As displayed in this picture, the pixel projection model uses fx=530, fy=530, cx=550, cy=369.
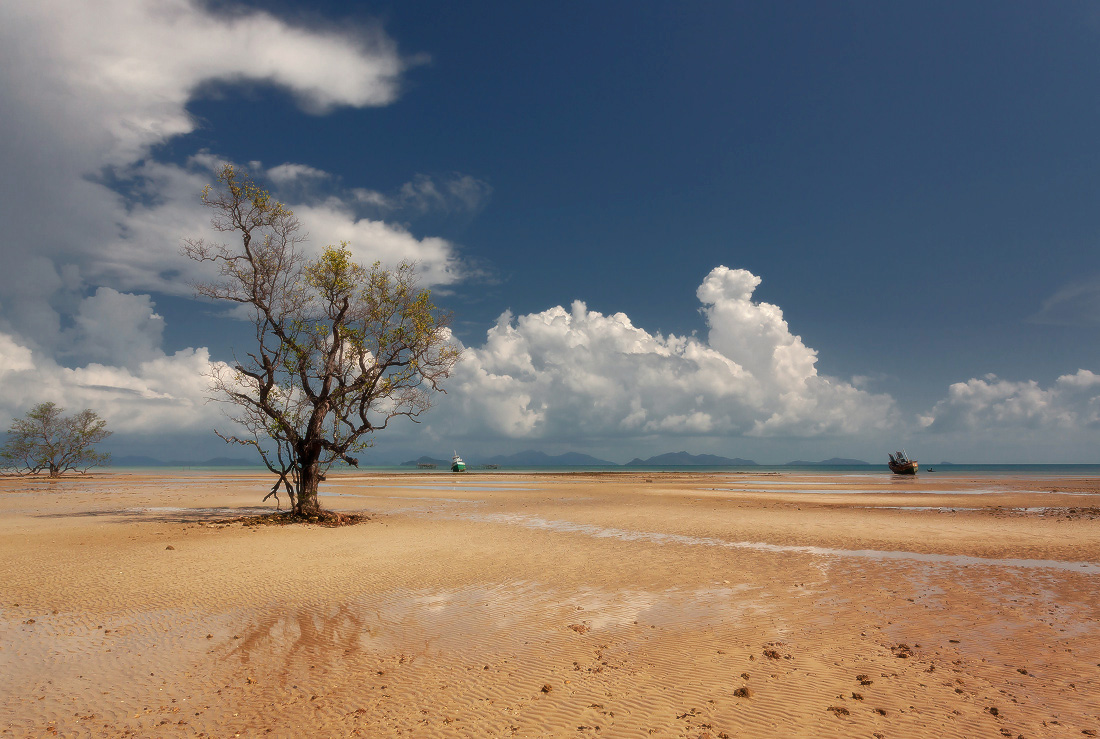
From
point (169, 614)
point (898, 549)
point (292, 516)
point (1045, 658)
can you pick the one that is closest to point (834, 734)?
point (1045, 658)

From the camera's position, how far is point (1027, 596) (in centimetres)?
1215

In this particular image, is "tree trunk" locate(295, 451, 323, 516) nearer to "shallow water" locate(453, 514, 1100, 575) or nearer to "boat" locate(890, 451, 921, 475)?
"shallow water" locate(453, 514, 1100, 575)

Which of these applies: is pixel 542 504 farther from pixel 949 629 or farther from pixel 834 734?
pixel 834 734

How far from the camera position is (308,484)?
2600 cm

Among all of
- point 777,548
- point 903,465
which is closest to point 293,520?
point 777,548

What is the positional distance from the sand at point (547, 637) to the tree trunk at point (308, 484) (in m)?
5.28

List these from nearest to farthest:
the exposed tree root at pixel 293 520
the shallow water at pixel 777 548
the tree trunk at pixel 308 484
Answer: the shallow water at pixel 777 548
the exposed tree root at pixel 293 520
the tree trunk at pixel 308 484

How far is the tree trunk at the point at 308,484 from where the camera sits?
25734 millimetres

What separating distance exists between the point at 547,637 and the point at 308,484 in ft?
66.7

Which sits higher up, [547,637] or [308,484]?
[308,484]

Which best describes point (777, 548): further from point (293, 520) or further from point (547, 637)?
point (293, 520)

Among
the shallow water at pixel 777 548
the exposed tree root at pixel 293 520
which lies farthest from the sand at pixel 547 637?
the exposed tree root at pixel 293 520

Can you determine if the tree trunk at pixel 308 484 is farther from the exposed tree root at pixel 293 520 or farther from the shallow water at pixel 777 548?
the shallow water at pixel 777 548

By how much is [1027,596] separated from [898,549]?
6.65 meters
